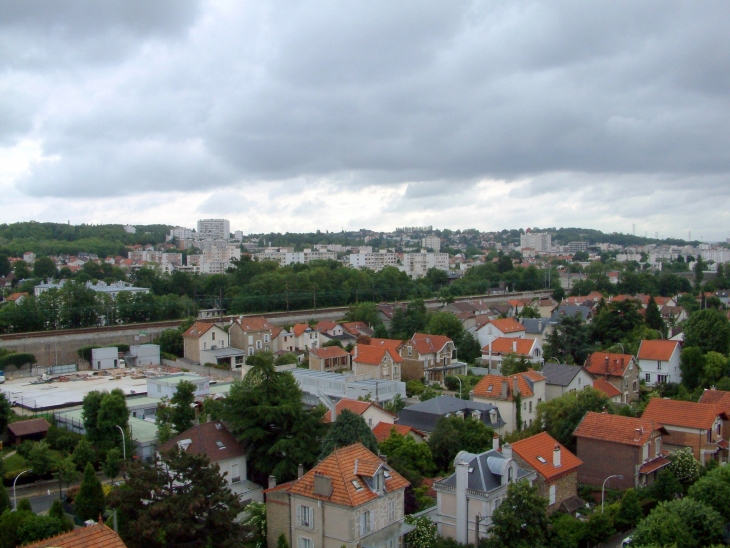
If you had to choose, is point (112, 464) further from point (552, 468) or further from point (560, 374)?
point (560, 374)

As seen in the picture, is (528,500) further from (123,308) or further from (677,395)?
(123,308)

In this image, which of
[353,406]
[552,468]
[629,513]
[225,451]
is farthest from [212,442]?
[629,513]

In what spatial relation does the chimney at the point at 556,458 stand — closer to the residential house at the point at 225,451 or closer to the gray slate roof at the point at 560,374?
the residential house at the point at 225,451

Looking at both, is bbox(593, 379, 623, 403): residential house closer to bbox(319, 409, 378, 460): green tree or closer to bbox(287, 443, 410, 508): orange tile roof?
bbox(319, 409, 378, 460): green tree

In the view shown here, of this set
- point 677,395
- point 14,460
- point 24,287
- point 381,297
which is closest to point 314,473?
point 14,460

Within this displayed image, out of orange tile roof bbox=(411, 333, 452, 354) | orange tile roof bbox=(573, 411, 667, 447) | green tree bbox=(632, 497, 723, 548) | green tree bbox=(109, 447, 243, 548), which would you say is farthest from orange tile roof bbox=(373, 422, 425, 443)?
orange tile roof bbox=(411, 333, 452, 354)
